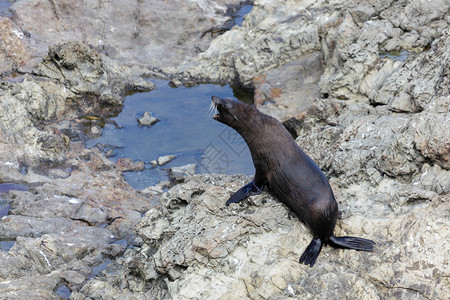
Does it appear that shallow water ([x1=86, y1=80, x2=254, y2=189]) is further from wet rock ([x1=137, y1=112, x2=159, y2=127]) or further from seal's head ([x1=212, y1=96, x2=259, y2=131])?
seal's head ([x1=212, y1=96, x2=259, y2=131])

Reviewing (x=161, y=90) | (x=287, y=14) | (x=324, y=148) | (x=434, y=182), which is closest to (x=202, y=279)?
(x=434, y=182)

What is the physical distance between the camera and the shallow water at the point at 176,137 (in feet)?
32.3

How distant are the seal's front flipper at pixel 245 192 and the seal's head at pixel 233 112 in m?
0.76

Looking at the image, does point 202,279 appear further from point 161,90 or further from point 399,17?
point 161,90

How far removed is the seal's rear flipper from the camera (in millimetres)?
4980

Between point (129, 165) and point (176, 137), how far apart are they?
1259 millimetres

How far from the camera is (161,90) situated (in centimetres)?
1192

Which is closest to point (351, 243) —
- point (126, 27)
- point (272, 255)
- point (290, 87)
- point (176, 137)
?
point (272, 255)

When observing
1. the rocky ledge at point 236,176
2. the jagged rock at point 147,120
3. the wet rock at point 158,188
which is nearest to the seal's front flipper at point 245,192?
the rocky ledge at point 236,176

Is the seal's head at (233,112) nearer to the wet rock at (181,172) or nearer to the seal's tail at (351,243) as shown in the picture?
the seal's tail at (351,243)

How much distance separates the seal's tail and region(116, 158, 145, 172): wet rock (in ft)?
17.1

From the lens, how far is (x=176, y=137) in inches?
417

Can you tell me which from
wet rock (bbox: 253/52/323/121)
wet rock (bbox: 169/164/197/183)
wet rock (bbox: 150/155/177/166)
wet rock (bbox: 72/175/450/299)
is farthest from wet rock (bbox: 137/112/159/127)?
wet rock (bbox: 72/175/450/299)

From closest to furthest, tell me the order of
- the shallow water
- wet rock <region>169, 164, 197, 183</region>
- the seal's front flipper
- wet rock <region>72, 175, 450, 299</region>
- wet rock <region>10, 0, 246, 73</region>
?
wet rock <region>72, 175, 450, 299</region> → the seal's front flipper → wet rock <region>169, 164, 197, 183</region> → the shallow water → wet rock <region>10, 0, 246, 73</region>
